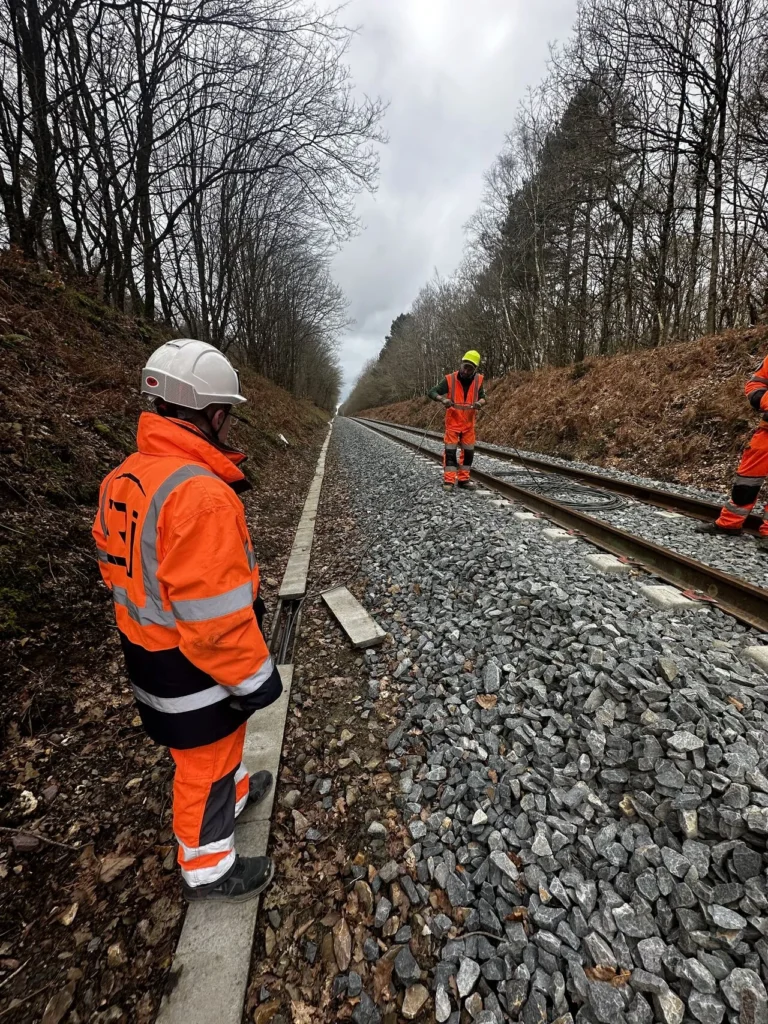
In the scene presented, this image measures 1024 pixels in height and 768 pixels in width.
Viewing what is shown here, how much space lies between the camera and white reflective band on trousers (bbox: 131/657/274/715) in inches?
70.7

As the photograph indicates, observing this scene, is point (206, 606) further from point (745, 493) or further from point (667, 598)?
point (745, 493)

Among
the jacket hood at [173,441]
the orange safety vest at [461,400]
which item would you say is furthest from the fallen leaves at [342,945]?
the orange safety vest at [461,400]

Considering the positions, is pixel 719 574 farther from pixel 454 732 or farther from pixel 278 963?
pixel 278 963

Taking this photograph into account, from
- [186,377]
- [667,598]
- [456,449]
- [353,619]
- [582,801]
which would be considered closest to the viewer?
[186,377]

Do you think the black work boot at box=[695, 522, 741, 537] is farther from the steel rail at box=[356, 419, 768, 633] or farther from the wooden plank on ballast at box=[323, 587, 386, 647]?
the wooden plank on ballast at box=[323, 587, 386, 647]

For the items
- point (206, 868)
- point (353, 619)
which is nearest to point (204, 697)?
point (206, 868)

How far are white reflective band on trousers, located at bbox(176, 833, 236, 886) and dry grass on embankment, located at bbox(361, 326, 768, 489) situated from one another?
9596 millimetres

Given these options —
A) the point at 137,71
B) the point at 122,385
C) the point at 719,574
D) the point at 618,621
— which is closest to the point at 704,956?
the point at 618,621

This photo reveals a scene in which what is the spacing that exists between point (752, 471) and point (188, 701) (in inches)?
255

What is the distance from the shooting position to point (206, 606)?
165 centimetres

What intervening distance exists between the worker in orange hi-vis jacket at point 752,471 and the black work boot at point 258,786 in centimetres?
600

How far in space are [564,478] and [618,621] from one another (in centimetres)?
650

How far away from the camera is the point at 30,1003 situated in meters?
Result: 1.71

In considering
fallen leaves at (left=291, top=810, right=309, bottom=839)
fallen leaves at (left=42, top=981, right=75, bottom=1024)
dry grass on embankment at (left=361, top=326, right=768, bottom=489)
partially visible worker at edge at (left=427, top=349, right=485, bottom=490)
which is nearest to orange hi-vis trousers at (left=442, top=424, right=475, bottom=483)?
partially visible worker at edge at (left=427, top=349, right=485, bottom=490)
